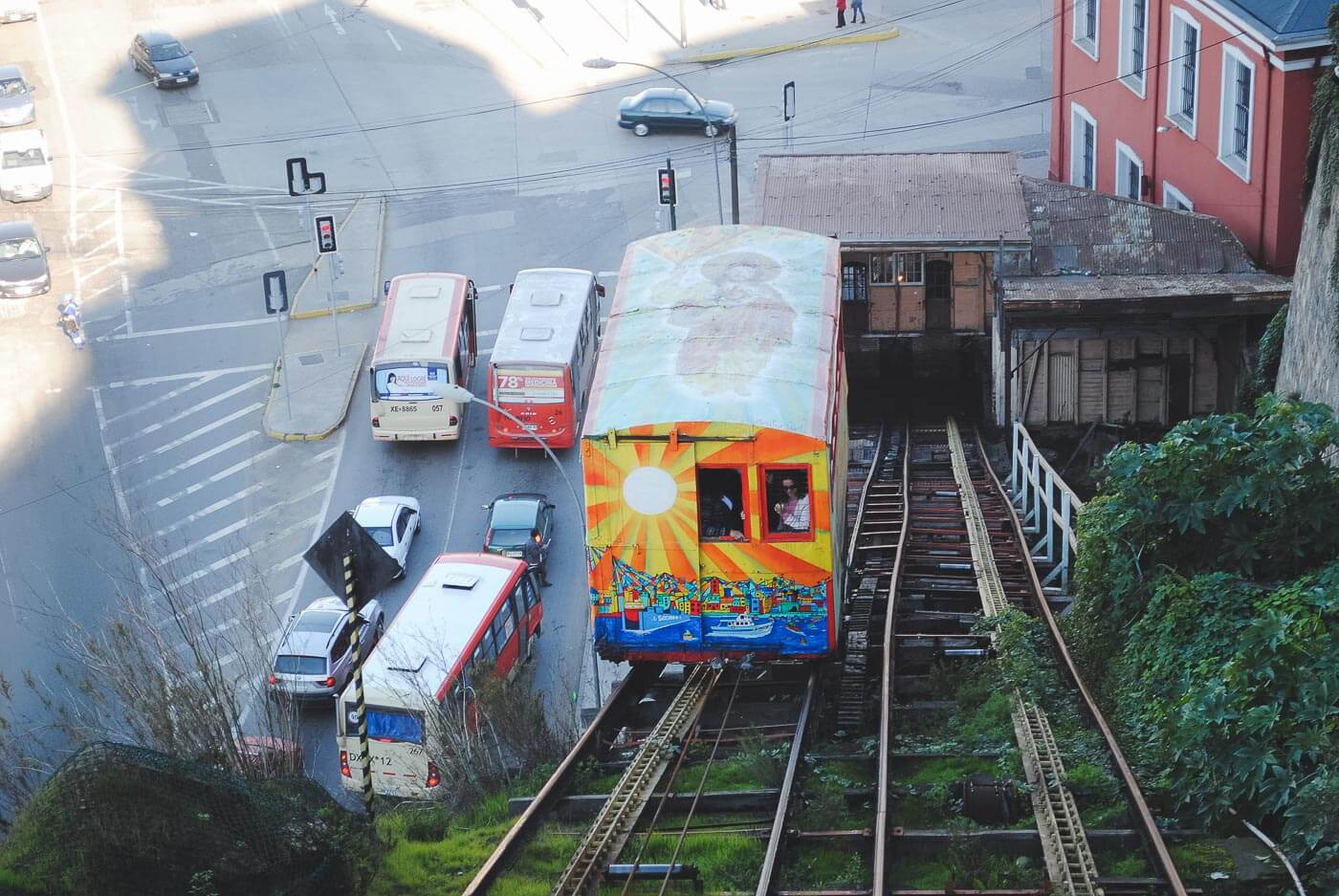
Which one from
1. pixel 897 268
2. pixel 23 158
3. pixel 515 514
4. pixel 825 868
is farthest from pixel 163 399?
pixel 825 868

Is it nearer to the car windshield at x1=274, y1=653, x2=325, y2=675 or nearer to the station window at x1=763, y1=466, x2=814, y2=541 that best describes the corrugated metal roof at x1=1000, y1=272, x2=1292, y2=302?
the station window at x1=763, y1=466, x2=814, y2=541

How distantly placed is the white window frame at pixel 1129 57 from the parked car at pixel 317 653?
2072 centimetres

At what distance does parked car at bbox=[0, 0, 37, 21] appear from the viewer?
61438mm

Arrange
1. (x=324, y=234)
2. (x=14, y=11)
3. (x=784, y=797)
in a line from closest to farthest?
(x=784, y=797)
(x=324, y=234)
(x=14, y=11)

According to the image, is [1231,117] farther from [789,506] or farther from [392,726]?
[392,726]

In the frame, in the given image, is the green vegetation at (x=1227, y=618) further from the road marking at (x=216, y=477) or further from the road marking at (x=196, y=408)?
the road marking at (x=196, y=408)

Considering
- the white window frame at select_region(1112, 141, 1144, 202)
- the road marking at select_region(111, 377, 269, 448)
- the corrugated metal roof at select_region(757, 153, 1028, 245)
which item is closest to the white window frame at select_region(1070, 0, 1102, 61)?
the white window frame at select_region(1112, 141, 1144, 202)

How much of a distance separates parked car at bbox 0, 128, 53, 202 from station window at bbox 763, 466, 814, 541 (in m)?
37.9

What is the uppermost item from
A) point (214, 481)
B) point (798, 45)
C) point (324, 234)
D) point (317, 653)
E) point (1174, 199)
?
point (798, 45)

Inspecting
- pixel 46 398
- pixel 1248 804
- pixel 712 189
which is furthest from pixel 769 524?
pixel 712 189

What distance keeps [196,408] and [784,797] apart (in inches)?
1057

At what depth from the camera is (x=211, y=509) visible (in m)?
34.7

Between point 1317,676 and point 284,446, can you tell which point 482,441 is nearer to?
point 284,446

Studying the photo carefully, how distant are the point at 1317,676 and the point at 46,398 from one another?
33.0 metres
